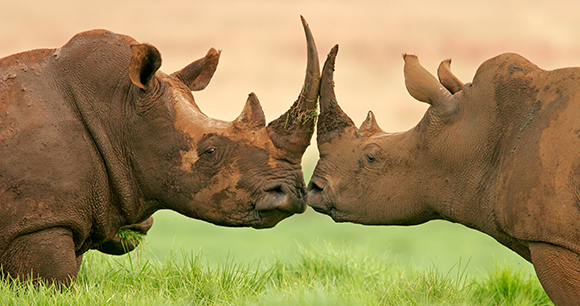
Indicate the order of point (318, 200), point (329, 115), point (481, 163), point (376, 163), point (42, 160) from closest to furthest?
point (42, 160), point (481, 163), point (376, 163), point (318, 200), point (329, 115)

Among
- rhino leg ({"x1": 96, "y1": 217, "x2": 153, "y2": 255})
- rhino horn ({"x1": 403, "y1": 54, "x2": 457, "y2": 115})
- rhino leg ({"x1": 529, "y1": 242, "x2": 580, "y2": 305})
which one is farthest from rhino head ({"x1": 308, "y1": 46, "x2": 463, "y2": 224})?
rhino leg ({"x1": 96, "y1": 217, "x2": 153, "y2": 255})

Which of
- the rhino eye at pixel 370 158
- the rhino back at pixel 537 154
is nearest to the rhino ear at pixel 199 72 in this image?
the rhino eye at pixel 370 158

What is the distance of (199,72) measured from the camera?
6695 millimetres

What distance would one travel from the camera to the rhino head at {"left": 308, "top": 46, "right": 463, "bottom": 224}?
5816mm

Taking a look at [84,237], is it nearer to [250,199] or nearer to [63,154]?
[63,154]

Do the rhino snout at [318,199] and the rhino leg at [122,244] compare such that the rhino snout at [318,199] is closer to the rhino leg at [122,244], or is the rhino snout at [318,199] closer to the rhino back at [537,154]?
the rhino back at [537,154]

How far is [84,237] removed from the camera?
5676mm

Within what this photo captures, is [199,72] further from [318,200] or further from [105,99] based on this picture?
[318,200]

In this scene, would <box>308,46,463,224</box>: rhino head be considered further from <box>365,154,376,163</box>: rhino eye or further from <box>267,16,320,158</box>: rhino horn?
<box>267,16,320,158</box>: rhino horn

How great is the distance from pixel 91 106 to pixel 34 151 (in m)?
0.59

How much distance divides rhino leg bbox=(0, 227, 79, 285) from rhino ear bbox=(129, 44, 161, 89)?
1.18 meters

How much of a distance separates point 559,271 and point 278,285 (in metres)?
2.28

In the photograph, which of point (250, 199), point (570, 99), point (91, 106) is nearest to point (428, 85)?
point (570, 99)

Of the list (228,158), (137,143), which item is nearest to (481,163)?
(228,158)
